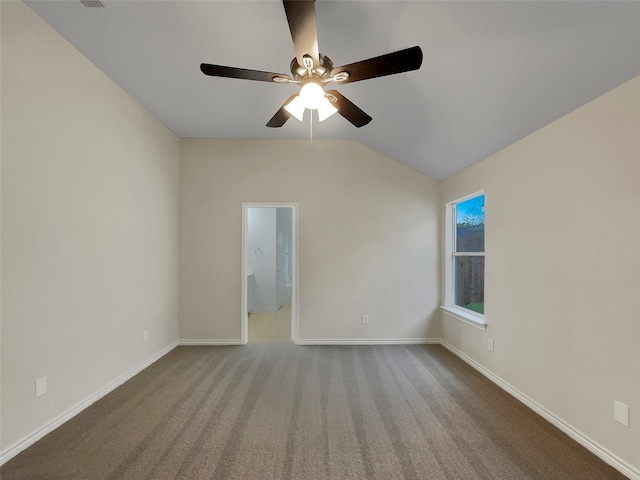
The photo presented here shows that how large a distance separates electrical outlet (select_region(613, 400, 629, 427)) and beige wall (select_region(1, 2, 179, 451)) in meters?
3.60

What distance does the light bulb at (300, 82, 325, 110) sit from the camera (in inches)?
70.9

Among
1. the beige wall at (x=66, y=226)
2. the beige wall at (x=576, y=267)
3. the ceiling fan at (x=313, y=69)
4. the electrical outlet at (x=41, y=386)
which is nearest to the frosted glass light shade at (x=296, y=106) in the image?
the ceiling fan at (x=313, y=69)

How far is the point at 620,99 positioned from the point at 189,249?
4336mm

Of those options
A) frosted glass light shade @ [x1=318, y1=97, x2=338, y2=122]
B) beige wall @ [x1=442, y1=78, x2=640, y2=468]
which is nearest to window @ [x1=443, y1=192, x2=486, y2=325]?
beige wall @ [x1=442, y1=78, x2=640, y2=468]

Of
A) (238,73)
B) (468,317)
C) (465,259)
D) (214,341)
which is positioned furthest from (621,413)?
(214,341)

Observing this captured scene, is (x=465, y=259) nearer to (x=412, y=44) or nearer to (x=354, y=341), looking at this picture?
(x=354, y=341)

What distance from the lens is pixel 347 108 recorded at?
6.91 feet

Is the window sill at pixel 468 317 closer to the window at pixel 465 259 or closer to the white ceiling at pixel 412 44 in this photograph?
the window at pixel 465 259

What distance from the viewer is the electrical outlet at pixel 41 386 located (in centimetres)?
208

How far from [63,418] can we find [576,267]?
378 cm

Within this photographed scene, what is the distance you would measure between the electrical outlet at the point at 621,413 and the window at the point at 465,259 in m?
1.40

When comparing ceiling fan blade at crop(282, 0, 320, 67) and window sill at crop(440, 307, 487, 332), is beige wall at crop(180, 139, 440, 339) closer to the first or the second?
window sill at crop(440, 307, 487, 332)

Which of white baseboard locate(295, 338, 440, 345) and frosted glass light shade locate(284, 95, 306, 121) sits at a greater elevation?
frosted glass light shade locate(284, 95, 306, 121)

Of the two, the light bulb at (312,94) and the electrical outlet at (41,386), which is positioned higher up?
the light bulb at (312,94)
